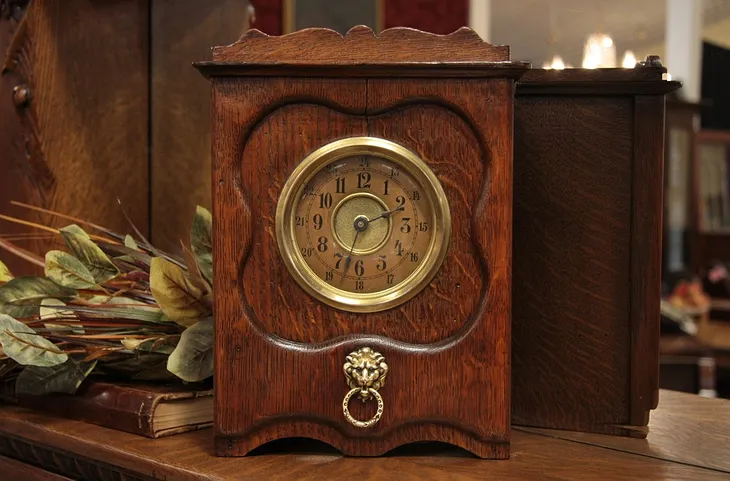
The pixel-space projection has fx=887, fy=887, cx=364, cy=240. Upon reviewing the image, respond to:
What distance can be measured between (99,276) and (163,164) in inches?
19.9

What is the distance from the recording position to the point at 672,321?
10.4ft

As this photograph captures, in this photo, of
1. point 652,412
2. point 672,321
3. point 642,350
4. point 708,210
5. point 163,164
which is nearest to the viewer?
point 642,350

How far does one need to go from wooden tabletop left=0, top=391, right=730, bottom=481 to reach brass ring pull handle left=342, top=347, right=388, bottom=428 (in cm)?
6

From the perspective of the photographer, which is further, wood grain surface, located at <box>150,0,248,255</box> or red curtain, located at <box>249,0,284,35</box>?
red curtain, located at <box>249,0,284,35</box>

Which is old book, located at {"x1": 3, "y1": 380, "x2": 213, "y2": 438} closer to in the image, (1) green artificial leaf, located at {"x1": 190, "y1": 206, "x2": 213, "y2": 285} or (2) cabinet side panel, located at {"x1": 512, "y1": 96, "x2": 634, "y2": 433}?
(1) green artificial leaf, located at {"x1": 190, "y1": 206, "x2": 213, "y2": 285}

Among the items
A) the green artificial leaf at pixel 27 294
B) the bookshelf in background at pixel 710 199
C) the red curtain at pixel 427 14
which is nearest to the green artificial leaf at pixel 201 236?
the green artificial leaf at pixel 27 294

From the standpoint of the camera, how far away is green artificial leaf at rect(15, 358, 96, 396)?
1.27 m

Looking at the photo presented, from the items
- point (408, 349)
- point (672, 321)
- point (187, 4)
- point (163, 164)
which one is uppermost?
point (187, 4)

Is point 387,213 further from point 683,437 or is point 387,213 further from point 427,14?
point 427,14

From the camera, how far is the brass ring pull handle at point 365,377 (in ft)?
3.53

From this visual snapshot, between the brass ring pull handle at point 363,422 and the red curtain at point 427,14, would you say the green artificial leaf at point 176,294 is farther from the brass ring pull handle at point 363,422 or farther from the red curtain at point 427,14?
the red curtain at point 427,14

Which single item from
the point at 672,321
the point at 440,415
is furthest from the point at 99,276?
the point at 672,321

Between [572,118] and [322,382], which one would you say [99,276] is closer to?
[322,382]

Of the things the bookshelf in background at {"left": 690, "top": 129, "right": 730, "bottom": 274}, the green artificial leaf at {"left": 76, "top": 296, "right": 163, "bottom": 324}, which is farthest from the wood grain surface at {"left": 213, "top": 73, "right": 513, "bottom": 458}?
the bookshelf in background at {"left": 690, "top": 129, "right": 730, "bottom": 274}
